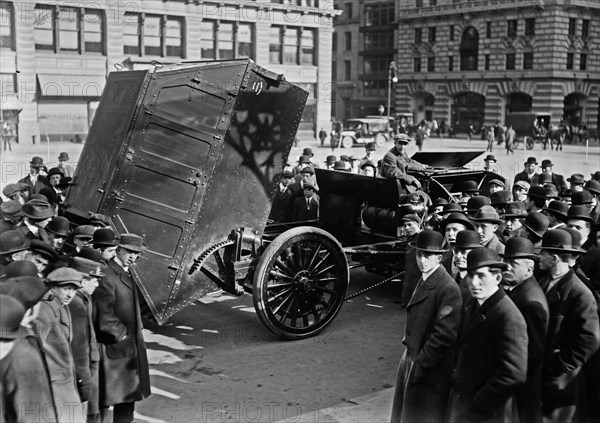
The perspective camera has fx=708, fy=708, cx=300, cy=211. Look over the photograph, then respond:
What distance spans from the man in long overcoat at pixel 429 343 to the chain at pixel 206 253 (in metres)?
3.43

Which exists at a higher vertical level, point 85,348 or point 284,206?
point 284,206

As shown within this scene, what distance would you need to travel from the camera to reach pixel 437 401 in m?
5.06

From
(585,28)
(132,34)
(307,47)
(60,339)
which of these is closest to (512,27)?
(585,28)

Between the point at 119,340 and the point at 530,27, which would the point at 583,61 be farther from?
the point at 119,340

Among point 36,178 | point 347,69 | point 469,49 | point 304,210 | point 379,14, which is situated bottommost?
point 304,210

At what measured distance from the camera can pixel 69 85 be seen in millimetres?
40656

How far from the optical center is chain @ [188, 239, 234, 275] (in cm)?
811

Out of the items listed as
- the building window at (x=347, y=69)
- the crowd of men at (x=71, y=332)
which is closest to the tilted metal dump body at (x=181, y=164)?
the crowd of men at (x=71, y=332)

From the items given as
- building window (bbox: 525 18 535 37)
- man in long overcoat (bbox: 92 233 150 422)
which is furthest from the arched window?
man in long overcoat (bbox: 92 233 150 422)

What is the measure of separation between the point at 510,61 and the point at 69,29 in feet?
123

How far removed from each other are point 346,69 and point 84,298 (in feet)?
252

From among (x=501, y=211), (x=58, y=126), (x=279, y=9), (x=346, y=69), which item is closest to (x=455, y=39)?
(x=346, y=69)

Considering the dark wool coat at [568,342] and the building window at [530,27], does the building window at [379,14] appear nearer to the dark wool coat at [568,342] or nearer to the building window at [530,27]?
the building window at [530,27]

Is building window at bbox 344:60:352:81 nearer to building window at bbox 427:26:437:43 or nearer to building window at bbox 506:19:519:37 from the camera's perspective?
building window at bbox 427:26:437:43
